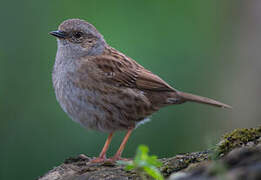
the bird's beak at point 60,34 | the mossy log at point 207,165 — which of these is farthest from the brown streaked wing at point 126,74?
the mossy log at point 207,165

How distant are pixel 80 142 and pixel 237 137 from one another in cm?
358

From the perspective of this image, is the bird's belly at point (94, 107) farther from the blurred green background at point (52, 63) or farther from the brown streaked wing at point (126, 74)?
the blurred green background at point (52, 63)

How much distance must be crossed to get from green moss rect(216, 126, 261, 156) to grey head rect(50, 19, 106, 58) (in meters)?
2.80

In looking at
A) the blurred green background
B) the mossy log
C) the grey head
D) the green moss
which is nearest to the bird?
the grey head

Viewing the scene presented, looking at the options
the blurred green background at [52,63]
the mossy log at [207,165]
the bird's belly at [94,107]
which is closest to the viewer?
the mossy log at [207,165]

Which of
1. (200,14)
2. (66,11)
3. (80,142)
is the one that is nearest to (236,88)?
(200,14)

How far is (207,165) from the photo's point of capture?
2.11 meters

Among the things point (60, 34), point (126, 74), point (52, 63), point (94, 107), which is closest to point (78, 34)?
point (60, 34)

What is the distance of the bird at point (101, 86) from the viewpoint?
522 centimetres

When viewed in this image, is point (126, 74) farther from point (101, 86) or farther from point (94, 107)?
point (94, 107)

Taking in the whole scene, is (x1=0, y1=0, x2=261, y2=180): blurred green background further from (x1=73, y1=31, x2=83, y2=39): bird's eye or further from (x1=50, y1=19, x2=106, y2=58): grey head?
(x1=73, y1=31, x2=83, y2=39): bird's eye

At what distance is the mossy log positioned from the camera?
1.86 meters

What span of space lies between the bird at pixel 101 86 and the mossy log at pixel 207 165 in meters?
0.71

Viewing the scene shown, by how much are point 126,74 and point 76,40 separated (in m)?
0.79
